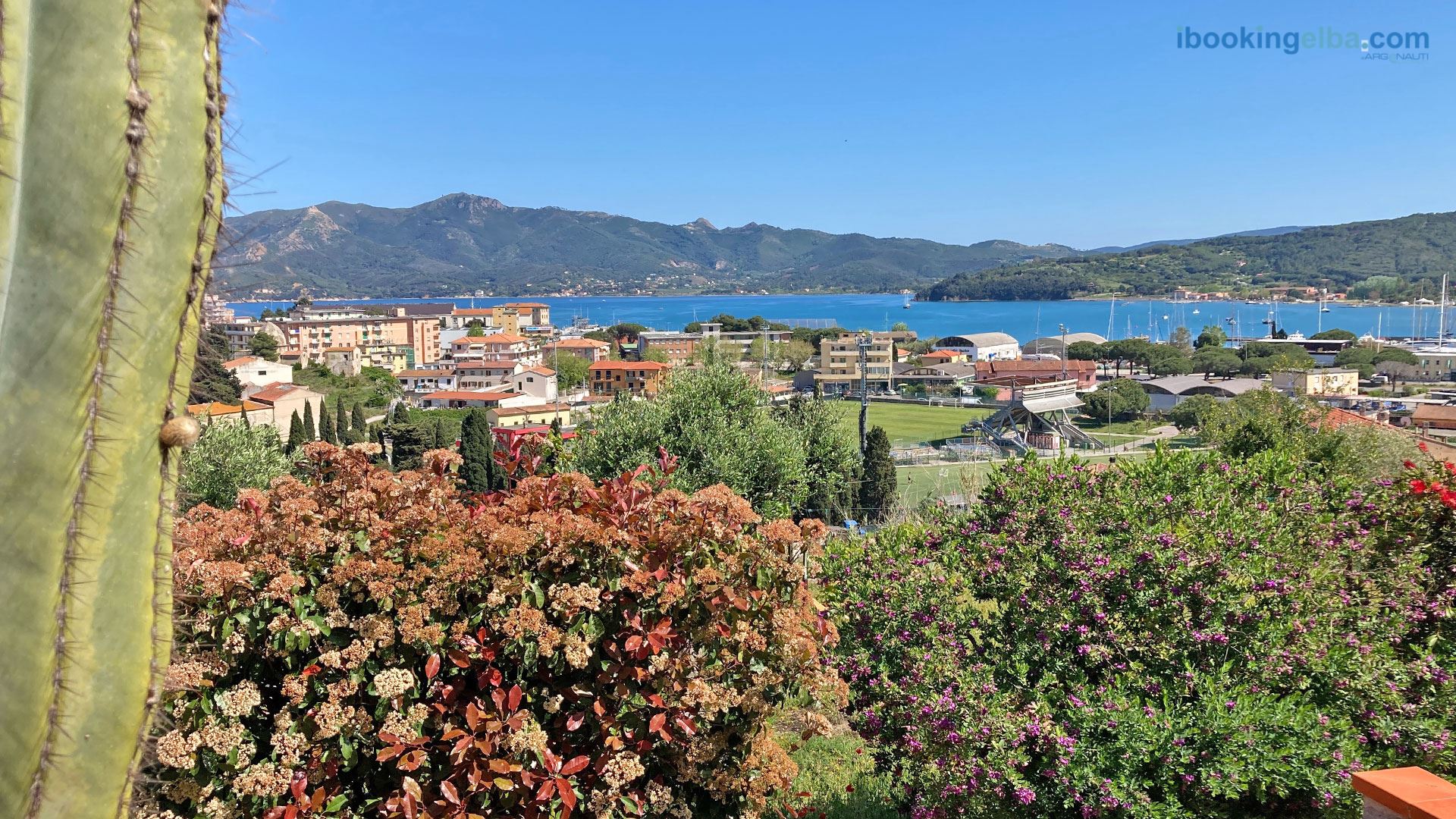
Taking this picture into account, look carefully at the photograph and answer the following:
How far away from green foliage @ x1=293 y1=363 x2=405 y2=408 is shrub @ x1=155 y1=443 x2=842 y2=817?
54130 mm

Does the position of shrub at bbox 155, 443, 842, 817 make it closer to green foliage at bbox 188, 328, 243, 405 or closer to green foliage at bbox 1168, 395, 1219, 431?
green foliage at bbox 188, 328, 243, 405

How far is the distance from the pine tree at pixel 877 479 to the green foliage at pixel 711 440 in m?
10.2

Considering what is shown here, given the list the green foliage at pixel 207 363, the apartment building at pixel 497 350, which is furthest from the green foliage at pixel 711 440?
the apartment building at pixel 497 350

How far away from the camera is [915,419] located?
4953cm

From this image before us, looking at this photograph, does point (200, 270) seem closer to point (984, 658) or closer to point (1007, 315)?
point (984, 658)

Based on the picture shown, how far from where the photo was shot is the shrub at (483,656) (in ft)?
7.28

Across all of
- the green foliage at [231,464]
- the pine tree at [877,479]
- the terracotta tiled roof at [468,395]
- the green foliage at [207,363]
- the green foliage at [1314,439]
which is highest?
the green foliage at [207,363]

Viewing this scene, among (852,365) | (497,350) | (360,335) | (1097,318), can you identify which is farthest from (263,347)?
(1097,318)

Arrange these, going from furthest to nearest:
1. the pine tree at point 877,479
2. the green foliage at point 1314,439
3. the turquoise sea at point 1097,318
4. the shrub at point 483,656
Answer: the turquoise sea at point 1097,318 → the pine tree at point 877,479 → the green foliage at point 1314,439 → the shrub at point 483,656

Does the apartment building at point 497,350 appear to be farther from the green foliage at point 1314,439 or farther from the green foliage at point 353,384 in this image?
the green foliage at point 1314,439

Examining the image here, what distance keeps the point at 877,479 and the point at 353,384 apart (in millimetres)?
49789

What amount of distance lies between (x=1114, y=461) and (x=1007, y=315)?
175 meters

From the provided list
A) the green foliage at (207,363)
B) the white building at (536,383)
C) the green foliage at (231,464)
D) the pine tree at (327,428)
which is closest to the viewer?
the green foliage at (207,363)

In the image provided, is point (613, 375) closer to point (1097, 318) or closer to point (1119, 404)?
point (1119, 404)
